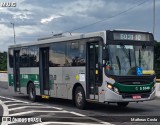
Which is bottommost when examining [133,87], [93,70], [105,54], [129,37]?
[133,87]

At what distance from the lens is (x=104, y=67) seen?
1427 cm

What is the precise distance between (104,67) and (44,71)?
Answer: 5.60 m

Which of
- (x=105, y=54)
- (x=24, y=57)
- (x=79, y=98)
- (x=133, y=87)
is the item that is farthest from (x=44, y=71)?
(x=133, y=87)

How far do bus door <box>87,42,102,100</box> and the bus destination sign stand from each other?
2.66 feet

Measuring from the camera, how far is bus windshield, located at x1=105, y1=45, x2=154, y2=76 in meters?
14.3

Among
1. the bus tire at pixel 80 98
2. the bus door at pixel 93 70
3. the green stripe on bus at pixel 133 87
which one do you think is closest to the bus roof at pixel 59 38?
the bus door at pixel 93 70

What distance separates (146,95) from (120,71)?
1489 mm

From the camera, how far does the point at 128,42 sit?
581 inches

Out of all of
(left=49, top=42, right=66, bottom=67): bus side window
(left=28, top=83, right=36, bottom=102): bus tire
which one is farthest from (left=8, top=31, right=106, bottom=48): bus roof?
(left=28, top=83, right=36, bottom=102): bus tire

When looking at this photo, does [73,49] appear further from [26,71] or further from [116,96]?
[26,71]

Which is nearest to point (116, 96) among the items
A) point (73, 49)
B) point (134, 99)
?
point (134, 99)

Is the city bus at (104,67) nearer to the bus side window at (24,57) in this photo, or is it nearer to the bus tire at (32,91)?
the bus tire at (32,91)

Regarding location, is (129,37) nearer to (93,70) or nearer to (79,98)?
(93,70)

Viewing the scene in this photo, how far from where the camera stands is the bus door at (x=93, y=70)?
48.3 ft
